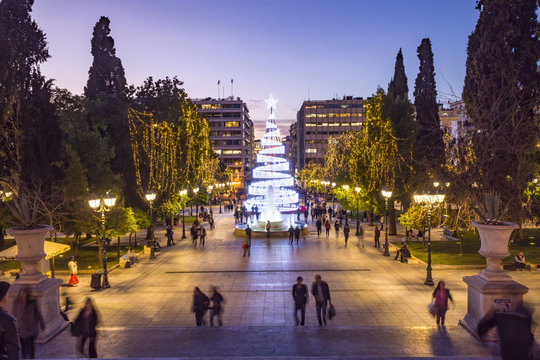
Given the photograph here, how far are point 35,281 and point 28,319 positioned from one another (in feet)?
5.12

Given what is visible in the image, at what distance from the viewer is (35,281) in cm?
977

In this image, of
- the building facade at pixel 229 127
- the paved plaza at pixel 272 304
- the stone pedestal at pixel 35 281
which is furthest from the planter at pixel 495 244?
the building facade at pixel 229 127

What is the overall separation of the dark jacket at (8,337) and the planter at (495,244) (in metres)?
9.46

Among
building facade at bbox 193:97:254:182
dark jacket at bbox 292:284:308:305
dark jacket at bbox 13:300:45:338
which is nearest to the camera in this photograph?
dark jacket at bbox 13:300:45:338

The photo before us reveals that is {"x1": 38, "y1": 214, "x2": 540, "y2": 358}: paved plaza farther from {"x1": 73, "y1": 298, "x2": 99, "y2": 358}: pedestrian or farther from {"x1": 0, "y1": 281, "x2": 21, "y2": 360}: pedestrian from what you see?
{"x1": 0, "y1": 281, "x2": 21, "y2": 360}: pedestrian

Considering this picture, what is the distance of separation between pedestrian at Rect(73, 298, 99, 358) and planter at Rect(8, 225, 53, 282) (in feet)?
6.32

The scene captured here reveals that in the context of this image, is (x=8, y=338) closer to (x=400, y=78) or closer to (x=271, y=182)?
Result: (x=271, y=182)

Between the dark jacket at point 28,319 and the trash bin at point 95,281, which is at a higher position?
the dark jacket at point 28,319

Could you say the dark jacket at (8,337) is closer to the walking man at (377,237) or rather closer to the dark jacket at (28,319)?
the dark jacket at (28,319)

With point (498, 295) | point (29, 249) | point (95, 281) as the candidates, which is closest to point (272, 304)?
point (498, 295)

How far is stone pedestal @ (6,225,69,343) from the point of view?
377 inches

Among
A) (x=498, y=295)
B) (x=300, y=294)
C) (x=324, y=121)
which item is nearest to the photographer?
(x=498, y=295)

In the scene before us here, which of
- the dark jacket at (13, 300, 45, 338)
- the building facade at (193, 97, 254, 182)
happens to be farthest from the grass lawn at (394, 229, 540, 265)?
the building facade at (193, 97, 254, 182)

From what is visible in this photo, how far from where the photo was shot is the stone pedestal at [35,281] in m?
9.59
